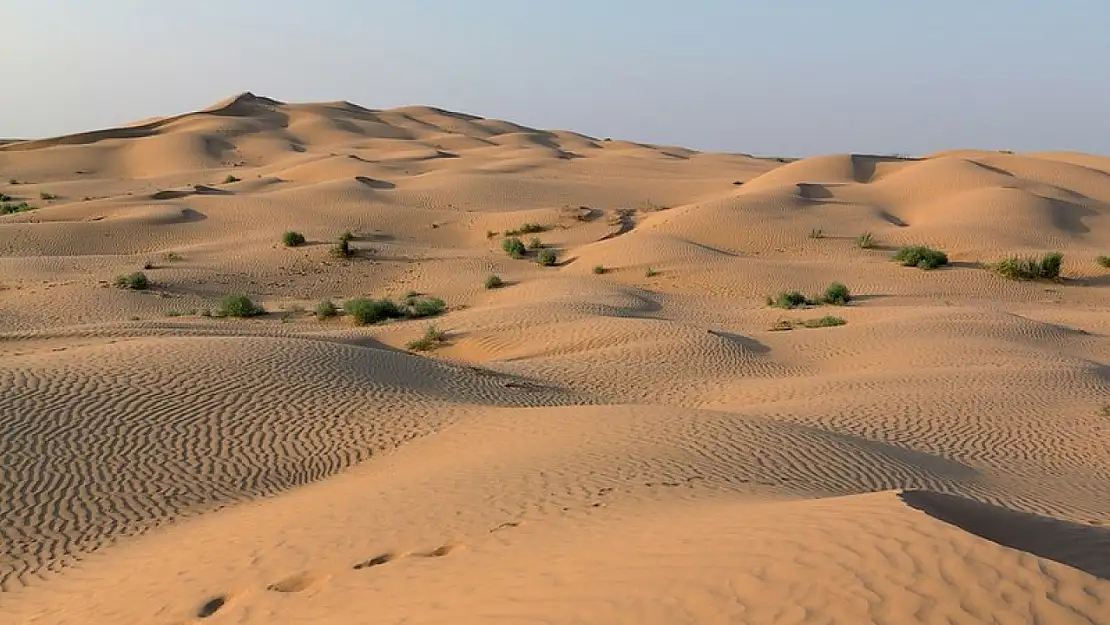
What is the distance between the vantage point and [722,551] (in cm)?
488

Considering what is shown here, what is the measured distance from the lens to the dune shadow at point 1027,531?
4.62 meters

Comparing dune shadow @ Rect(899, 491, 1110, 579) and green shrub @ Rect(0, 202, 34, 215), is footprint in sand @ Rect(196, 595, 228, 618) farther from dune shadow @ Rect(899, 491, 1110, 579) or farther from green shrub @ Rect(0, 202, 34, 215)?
green shrub @ Rect(0, 202, 34, 215)

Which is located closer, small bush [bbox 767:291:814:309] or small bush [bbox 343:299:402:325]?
small bush [bbox 343:299:402:325]

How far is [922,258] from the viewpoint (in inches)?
989

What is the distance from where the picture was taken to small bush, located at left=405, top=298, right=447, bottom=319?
787 inches

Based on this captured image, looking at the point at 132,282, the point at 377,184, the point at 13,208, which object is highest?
the point at 377,184

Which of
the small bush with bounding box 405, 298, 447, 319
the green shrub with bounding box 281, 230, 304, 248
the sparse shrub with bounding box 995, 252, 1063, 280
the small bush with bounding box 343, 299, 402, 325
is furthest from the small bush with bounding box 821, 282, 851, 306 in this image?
the green shrub with bounding box 281, 230, 304, 248

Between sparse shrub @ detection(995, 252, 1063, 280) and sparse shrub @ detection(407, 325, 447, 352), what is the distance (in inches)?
628

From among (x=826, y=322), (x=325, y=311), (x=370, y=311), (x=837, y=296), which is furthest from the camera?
(x=837, y=296)

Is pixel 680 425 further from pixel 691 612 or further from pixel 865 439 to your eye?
pixel 691 612

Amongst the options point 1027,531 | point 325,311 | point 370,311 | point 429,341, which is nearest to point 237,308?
point 325,311

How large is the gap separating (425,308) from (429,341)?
3323 mm

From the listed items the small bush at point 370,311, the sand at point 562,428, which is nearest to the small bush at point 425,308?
the small bush at point 370,311

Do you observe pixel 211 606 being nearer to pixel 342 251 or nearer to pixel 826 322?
pixel 826 322
